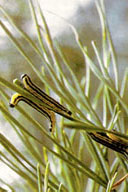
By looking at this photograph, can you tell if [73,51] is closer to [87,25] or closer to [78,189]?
[87,25]

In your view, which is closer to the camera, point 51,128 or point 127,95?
point 51,128

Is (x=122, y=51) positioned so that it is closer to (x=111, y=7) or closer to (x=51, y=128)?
(x=111, y=7)

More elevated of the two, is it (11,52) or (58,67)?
(11,52)

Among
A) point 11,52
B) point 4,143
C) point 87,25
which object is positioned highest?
point 87,25

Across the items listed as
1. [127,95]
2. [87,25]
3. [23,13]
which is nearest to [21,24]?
[23,13]

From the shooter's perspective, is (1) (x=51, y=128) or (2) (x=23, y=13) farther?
(2) (x=23, y=13)

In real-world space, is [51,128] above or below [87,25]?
below

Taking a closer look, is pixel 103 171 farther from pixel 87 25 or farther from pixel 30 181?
pixel 87 25

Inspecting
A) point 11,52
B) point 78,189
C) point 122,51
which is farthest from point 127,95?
point 78,189
